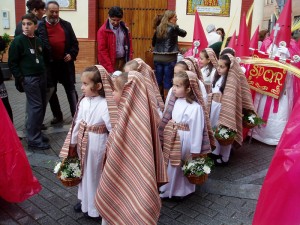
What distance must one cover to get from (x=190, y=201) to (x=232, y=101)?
1419 millimetres

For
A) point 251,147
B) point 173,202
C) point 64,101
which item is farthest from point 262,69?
point 64,101

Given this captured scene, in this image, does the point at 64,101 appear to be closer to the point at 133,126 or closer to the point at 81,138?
the point at 81,138

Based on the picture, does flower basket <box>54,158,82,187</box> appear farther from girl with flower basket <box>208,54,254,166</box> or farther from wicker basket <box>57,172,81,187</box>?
girl with flower basket <box>208,54,254,166</box>

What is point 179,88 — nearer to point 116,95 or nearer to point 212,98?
point 116,95

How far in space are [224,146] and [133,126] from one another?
2.50 m

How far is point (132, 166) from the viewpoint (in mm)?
2541

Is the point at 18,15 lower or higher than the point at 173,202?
higher

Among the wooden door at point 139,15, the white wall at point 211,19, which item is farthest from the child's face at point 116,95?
the wooden door at point 139,15

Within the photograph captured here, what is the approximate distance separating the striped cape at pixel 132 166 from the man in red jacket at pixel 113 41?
3.55 m

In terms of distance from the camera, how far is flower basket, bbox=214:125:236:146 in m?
4.46

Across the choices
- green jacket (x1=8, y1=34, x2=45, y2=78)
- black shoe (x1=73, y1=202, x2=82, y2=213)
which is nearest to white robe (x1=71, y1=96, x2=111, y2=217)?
black shoe (x1=73, y1=202, x2=82, y2=213)

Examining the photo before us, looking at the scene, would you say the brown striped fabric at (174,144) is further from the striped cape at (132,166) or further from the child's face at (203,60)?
the child's face at (203,60)

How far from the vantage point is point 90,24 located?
11.7 metres

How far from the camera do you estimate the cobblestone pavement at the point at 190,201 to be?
3.38 metres
